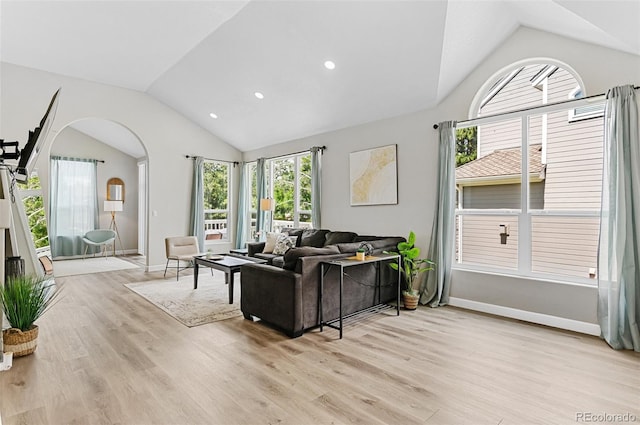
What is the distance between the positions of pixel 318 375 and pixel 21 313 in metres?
2.60

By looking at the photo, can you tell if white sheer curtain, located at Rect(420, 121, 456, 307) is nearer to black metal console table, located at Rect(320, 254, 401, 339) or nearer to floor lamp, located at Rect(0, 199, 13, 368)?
black metal console table, located at Rect(320, 254, 401, 339)

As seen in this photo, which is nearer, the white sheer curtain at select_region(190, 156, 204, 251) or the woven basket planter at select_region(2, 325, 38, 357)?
the woven basket planter at select_region(2, 325, 38, 357)

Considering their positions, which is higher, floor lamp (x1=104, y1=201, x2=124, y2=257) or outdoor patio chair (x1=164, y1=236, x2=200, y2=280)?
floor lamp (x1=104, y1=201, x2=124, y2=257)

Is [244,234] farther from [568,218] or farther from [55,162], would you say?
[568,218]

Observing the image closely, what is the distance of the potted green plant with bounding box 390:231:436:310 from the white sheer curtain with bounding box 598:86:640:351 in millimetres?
1778

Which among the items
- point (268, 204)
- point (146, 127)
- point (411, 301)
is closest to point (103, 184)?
point (146, 127)

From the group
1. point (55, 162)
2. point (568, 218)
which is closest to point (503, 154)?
point (568, 218)

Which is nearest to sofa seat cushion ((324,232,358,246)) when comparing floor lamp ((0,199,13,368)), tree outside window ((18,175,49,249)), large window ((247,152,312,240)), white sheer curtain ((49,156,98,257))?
large window ((247,152,312,240))

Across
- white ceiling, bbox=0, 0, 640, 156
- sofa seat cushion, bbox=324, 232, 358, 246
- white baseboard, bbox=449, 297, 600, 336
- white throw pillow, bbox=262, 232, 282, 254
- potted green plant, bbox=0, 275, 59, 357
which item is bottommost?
white baseboard, bbox=449, 297, 600, 336

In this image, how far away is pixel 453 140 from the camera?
14.6 feet

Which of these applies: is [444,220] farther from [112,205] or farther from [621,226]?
[112,205]

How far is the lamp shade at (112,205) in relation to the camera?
8.78m

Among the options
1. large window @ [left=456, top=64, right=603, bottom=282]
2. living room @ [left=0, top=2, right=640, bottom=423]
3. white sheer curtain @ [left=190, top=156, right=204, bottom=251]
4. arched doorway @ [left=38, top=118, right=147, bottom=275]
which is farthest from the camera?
arched doorway @ [left=38, top=118, right=147, bottom=275]

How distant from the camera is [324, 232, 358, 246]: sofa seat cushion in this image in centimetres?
547
